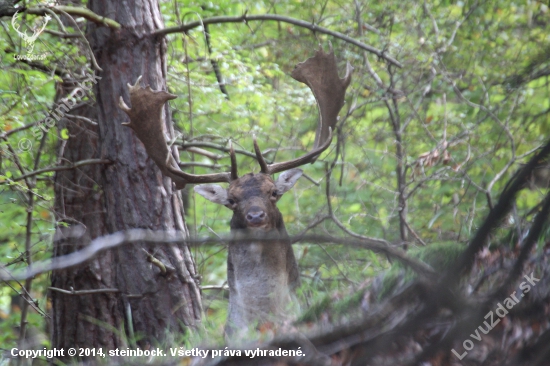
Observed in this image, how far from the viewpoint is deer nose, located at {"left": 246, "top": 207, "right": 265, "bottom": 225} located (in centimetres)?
583

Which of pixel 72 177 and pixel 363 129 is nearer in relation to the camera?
pixel 72 177

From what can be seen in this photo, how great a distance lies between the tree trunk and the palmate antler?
285 mm

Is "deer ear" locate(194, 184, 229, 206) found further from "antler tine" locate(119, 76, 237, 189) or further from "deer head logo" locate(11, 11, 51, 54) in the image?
"deer head logo" locate(11, 11, 51, 54)

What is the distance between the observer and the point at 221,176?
665 cm

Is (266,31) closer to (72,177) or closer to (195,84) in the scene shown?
(195,84)

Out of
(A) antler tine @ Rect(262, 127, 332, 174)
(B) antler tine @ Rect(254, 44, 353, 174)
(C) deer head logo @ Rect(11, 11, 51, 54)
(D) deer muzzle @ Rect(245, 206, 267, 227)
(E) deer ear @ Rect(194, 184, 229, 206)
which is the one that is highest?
(C) deer head logo @ Rect(11, 11, 51, 54)

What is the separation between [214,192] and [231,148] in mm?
716

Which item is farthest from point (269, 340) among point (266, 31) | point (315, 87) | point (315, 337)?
point (266, 31)

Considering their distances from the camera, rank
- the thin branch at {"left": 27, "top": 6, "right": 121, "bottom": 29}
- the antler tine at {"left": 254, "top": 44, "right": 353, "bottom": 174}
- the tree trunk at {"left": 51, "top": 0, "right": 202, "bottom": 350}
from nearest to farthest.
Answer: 1. the thin branch at {"left": 27, "top": 6, "right": 121, "bottom": 29}
2. the tree trunk at {"left": 51, "top": 0, "right": 202, "bottom": 350}
3. the antler tine at {"left": 254, "top": 44, "right": 353, "bottom": 174}

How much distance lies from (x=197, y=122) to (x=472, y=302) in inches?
278

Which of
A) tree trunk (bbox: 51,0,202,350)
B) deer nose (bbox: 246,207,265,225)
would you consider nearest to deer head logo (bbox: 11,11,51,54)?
tree trunk (bbox: 51,0,202,350)

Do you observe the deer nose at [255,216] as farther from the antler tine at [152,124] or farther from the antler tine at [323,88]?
the antler tine at [323,88]

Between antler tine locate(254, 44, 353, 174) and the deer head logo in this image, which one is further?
antler tine locate(254, 44, 353, 174)

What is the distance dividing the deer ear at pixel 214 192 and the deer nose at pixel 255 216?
0.60 meters
